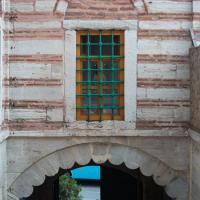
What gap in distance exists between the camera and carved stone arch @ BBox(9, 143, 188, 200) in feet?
23.9

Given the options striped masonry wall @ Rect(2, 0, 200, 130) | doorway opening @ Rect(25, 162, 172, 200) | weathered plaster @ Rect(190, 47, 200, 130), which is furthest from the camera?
doorway opening @ Rect(25, 162, 172, 200)

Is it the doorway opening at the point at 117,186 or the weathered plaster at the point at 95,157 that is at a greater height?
the weathered plaster at the point at 95,157

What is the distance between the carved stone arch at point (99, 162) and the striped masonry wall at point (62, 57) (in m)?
0.45

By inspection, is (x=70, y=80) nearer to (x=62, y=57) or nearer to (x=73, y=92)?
(x=73, y=92)

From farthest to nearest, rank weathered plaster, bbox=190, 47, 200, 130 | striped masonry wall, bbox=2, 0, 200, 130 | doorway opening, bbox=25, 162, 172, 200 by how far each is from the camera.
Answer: doorway opening, bbox=25, 162, 172, 200, striped masonry wall, bbox=2, 0, 200, 130, weathered plaster, bbox=190, 47, 200, 130

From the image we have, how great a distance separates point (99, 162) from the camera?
734 cm

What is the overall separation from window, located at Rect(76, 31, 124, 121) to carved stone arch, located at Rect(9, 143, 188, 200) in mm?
497

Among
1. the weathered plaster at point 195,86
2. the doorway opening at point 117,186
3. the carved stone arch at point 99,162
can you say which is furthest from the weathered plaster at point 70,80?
the weathered plaster at point 195,86

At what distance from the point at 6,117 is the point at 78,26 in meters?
1.77

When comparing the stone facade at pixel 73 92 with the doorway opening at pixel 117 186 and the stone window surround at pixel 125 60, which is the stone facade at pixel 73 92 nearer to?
the stone window surround at pixel 125 60

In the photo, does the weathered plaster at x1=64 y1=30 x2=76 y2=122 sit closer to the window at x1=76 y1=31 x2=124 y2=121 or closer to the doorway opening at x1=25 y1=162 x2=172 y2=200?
the window at x1=76 y1=31 x2=124 y2=121

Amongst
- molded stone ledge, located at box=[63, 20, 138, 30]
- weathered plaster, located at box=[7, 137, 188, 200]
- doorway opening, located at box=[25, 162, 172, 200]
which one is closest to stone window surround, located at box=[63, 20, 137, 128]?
molded stone ledge, located at box=[63, 20, 138, 30]

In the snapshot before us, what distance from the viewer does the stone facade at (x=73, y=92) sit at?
23.7 ft

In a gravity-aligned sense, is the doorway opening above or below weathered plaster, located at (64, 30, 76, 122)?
below
